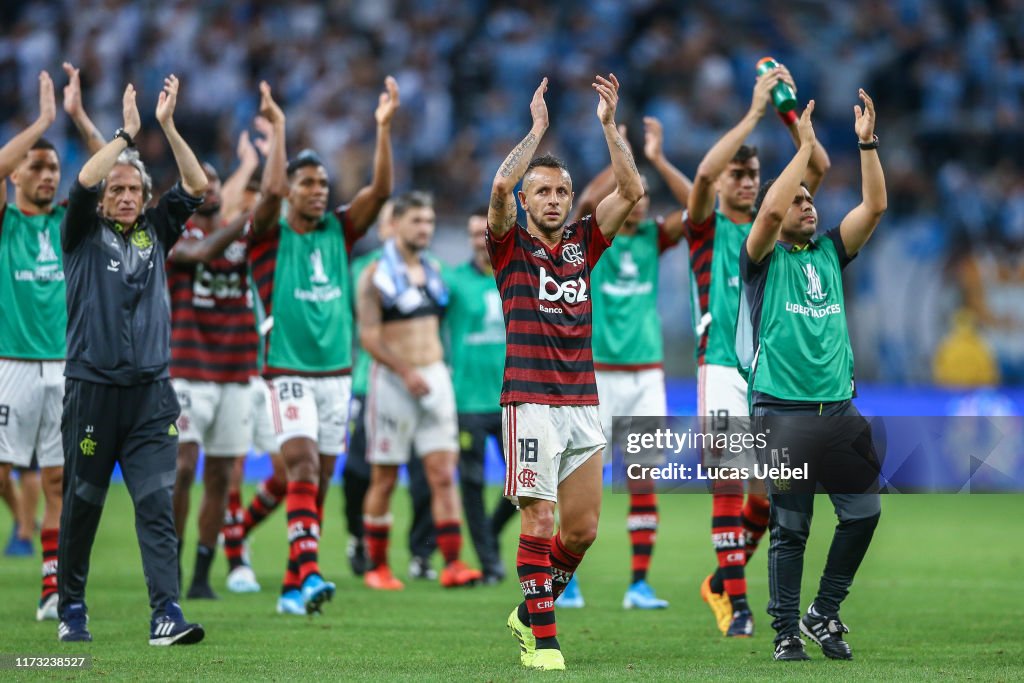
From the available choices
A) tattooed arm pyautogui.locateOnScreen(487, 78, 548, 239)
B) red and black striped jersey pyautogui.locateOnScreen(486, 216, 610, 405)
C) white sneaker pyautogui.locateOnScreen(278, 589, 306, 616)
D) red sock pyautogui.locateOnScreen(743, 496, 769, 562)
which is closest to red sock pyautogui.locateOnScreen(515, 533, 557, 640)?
red and black striped jersey pyautogui.locateOnScreen(486, 216, 610, 405)

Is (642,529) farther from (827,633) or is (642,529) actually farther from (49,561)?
(49,561)

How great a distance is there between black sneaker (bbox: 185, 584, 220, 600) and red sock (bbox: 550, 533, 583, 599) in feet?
13.0

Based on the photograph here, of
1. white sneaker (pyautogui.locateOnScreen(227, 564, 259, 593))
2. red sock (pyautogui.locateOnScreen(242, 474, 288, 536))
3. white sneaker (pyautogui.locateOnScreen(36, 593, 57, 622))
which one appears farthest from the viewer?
red sock (pyautogui.locateOnScreen(242, 474, 288, 536))

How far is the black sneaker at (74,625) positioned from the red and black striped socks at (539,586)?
272cm

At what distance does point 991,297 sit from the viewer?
21.7 metres

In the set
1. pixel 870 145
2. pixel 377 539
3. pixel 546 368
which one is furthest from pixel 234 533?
pixel 870 145

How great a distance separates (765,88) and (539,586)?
10.1ft

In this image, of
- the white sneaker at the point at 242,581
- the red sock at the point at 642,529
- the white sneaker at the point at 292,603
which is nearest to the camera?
the white sneaker at the point at 292,603

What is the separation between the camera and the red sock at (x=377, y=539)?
1198 cm

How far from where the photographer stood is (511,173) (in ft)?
24.3

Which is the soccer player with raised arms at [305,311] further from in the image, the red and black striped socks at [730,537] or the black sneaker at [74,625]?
the red and black striped socks at [730,537]

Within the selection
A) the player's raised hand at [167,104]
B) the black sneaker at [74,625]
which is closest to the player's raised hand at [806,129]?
the player's raised hand at [167,104]

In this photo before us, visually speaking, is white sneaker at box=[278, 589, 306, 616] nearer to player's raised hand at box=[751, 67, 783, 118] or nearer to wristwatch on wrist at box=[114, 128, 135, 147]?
wristwatch on wrist at box=[114, 128, 135, 147]

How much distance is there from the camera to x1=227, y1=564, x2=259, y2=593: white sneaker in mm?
11469
